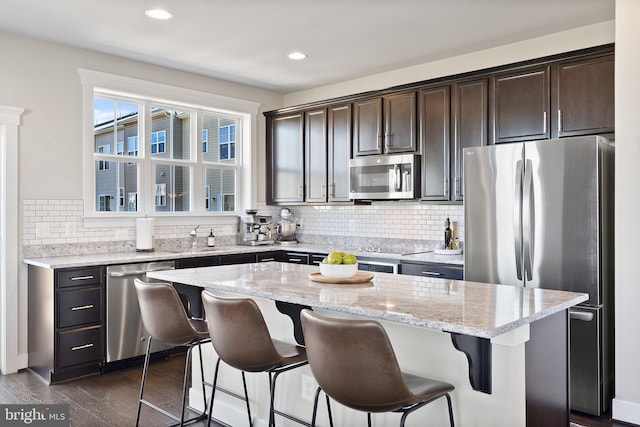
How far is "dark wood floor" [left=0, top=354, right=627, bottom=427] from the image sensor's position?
3262mm

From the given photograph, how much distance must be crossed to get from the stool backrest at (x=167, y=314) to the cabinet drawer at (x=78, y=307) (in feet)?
4.94

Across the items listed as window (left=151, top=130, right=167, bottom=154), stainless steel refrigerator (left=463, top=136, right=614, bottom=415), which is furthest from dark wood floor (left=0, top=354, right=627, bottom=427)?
window (left=151, top=130, right=167, bottom=154)

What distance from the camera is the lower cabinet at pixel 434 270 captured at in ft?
13.5

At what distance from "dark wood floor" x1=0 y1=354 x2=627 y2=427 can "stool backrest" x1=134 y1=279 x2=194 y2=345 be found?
73cm

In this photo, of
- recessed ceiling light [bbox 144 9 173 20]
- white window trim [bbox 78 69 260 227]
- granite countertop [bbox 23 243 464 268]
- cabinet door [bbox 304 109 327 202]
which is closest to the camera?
recessed ceiling light [bbox 144 9 173 20]

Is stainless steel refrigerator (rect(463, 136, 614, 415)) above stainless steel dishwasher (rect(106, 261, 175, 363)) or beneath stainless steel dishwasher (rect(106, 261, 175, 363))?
above

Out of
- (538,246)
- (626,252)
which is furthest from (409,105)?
(626,252)

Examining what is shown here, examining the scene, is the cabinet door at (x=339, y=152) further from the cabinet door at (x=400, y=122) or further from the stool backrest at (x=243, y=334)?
the stool backrest at (x=243, y=334)

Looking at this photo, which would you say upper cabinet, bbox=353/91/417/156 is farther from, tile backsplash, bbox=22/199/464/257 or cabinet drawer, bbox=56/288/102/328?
cabinet drawer, bbox=56/288/102/328

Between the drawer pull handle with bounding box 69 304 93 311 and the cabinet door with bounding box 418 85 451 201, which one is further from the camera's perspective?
the cabinet door with bounding box 418 85 451 201

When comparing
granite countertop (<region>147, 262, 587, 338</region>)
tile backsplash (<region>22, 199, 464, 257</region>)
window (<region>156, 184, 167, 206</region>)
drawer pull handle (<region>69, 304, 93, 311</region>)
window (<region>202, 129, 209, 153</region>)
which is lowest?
drawer pull handle (<region>69, 304, 93, 311</region>)

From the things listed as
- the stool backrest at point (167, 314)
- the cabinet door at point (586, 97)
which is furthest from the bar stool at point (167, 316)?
the cabinet door at point (586, 97)

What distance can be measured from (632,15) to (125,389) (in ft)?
13.8

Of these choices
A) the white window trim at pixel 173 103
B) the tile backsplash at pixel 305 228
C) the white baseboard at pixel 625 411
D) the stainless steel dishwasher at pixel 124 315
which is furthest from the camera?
the white window trim at pixel 173 103
